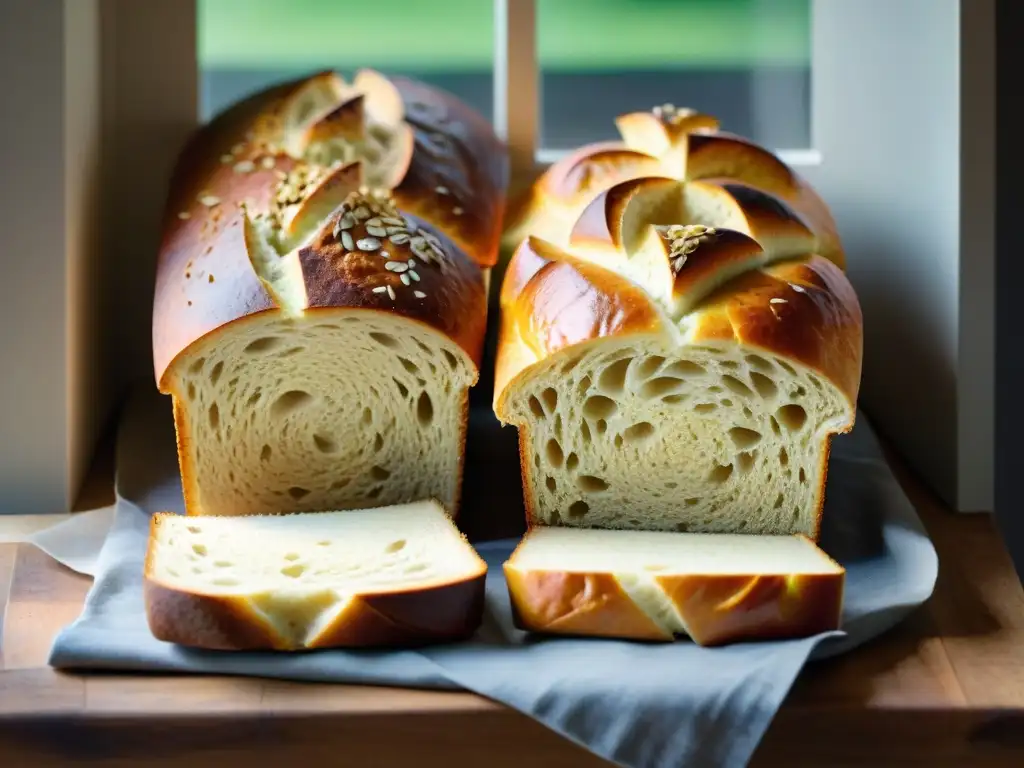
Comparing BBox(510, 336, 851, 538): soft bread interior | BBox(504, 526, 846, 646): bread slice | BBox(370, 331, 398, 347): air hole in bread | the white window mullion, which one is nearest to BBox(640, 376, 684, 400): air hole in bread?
BBox(510, 336, 851, 538): soft bread interior

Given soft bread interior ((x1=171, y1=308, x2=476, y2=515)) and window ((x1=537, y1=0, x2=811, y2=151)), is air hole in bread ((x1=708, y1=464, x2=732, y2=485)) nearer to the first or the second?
soft bread interior ((x1=171, y1=308, x2=476, y2=515))

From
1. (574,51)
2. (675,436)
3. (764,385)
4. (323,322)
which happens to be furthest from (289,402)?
(574,51)

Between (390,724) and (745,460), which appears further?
(745,460)

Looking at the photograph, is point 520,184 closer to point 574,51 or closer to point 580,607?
point 574,51

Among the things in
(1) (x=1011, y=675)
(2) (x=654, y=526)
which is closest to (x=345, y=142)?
(2) (x=654, y=526)

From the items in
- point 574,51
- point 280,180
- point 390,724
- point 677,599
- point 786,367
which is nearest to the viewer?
point 390,724

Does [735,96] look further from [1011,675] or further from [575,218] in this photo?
[1011,675]

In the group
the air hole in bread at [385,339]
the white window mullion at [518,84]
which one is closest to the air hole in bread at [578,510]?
the air hole in bread at [385,339]
